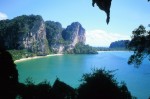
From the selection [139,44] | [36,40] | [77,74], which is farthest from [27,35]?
[139,44]

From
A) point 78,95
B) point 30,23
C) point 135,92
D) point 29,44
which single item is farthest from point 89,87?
point 30,23

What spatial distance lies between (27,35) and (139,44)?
170454mm

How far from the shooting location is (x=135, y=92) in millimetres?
58625

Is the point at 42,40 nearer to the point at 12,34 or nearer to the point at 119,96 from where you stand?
the point at 12,34

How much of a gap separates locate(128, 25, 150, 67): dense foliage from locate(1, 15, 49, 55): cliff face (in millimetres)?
158878

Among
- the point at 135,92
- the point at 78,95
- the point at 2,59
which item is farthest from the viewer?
the point at 135,92

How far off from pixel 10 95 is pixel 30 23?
7099 inches

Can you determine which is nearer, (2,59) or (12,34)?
(2,59)

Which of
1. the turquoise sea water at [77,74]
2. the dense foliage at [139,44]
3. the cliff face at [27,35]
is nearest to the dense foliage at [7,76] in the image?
the dense foliage at [139,44]

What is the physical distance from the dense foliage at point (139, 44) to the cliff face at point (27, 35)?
6255 inches

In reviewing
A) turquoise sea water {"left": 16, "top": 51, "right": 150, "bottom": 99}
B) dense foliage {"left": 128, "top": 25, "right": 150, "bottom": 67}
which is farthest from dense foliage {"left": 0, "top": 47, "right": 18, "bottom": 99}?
turquoise sea water {"left": 16, "top": 51, "right": 150, "bottom": 99}

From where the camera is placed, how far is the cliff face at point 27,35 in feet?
580

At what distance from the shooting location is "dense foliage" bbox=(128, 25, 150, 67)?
17.3m

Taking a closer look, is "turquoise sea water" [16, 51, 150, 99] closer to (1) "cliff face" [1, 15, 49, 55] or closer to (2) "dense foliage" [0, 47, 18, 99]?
(2) "dense foliage" [0, 47, 18, 99]
